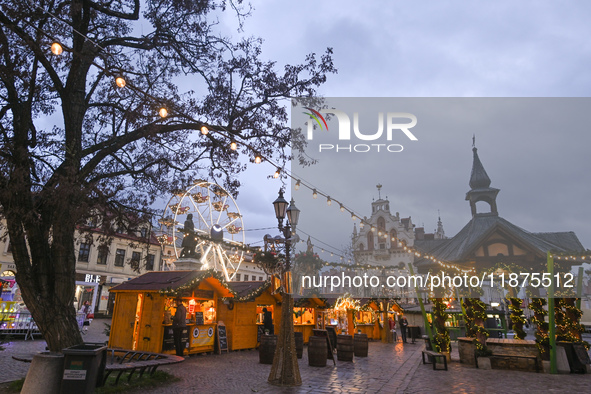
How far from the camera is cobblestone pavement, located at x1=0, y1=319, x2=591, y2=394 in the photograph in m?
8.33

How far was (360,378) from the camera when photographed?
9.74 meters

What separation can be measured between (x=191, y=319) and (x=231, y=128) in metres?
7.97

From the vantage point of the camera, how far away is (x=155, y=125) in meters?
9.38

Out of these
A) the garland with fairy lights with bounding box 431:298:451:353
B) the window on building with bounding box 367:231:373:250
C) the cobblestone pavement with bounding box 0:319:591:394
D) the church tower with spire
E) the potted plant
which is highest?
the church tower with spire

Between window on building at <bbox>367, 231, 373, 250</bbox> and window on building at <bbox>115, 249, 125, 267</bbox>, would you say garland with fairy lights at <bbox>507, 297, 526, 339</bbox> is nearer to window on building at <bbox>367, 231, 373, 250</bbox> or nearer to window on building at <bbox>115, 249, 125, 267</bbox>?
window on building at <bbox>115, 249, 125, 267</bbox>

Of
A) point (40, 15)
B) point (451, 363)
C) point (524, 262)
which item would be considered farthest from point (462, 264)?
point (40, 15)

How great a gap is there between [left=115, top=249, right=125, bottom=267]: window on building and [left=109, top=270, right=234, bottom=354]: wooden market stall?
24961 mm

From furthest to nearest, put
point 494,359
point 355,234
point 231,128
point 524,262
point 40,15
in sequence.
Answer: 1. point 355,234
2. point 524,262
3. point 494,359
4. point 231,128
5. point 40,15

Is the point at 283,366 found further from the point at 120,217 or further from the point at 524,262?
the point at 524,262

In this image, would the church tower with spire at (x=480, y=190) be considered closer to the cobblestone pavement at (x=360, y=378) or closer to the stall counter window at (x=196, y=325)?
the cobblestone pavement at (x=360, y=378)

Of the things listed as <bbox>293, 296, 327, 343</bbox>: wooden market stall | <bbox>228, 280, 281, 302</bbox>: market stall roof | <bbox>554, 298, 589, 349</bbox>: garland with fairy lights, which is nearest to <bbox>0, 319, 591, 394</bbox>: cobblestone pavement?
<bbox>554, 298, 589, 349</bbox>: garland with fairy lights

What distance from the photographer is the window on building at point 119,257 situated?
121 feet

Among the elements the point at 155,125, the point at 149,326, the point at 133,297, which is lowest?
the point at 149,326

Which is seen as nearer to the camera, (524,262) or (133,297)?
(133,297)
